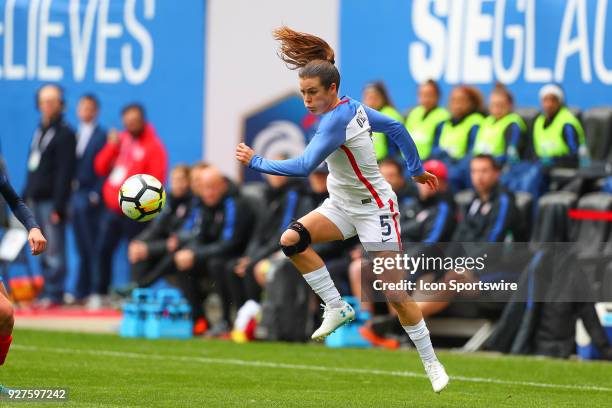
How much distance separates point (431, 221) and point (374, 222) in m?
4.69

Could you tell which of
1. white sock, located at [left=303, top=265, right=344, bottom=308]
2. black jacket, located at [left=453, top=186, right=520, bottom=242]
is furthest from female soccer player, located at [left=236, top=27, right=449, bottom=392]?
black jacket, located at [left=453, top=186, right=520, bottom=242]

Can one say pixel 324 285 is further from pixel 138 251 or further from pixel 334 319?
pixel 138 251

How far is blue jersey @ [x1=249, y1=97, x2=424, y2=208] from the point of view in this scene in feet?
29.5

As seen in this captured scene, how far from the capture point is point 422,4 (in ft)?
56.9

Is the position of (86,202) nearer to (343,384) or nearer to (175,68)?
(175,68)

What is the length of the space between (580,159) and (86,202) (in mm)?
7347

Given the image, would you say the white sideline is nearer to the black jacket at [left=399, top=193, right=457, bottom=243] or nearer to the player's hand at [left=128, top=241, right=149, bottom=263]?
the black jacket at [left=399, top=193, right=457, bottom=243]

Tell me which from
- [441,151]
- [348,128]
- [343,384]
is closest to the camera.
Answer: [348,128]

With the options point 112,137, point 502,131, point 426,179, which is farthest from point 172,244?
point 426,179

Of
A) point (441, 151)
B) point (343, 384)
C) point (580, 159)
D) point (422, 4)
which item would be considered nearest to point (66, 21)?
point (422, 4)

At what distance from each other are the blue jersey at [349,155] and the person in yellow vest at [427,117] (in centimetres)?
609

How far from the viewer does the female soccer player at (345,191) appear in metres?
9.27

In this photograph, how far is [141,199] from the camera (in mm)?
10297

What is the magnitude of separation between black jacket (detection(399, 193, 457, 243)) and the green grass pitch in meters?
1.27
